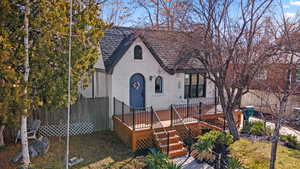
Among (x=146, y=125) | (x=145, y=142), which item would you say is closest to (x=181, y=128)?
(x=146, y=125)

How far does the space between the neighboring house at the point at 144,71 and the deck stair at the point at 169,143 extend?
10.9 ft

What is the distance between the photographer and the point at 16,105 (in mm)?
6316

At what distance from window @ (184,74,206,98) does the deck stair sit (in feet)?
16.9

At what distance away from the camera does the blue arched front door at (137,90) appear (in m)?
12.0

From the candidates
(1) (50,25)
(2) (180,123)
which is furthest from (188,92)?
(1) (50,25)

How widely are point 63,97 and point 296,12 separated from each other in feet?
30.6

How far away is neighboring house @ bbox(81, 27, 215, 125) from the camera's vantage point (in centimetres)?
1131

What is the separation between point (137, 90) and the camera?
12.2 metres

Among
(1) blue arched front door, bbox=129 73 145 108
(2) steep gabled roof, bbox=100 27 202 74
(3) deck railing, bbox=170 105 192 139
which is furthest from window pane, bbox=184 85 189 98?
(3) deck railing, bbox=170 105 192 139

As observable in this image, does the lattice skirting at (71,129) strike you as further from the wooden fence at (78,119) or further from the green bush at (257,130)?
the green bush at (257,130)

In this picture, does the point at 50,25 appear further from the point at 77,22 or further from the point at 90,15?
the point at 90,15

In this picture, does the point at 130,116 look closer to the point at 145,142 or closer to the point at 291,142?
the point at 145,142

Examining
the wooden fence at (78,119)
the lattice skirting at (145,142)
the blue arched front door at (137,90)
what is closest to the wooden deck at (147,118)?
the lattice skirting at (145,142)

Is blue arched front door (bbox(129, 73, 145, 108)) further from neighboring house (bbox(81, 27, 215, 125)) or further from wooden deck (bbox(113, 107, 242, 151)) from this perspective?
wooden deck (bbox(113, 107, 242, 151))
